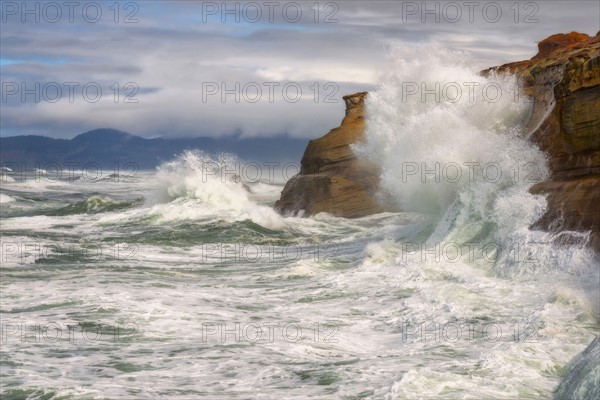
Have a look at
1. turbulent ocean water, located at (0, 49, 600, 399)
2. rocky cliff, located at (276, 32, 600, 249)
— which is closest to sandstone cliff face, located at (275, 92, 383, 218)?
turbulent ocean water, located at (0, 49, 600, 399)

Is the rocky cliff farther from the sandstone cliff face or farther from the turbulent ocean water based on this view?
the sandstone cliff face

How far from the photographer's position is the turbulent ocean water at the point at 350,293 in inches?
386

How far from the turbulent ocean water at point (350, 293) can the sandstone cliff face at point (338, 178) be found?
1676 millimetres

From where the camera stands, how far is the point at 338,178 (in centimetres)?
3014

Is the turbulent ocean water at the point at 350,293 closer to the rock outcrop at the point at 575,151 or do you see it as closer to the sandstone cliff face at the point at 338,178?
the rock outcrop at the point at 575,151

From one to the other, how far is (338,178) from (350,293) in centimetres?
1530

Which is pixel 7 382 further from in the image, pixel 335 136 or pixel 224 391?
pixel 335 136

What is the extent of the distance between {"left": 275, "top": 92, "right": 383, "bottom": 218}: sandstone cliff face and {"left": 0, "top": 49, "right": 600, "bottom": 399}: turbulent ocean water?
5.50 feet

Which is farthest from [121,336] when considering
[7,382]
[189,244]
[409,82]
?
[409,82]

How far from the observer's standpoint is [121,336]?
11875mm

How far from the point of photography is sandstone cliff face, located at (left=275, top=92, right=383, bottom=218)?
1163 inches

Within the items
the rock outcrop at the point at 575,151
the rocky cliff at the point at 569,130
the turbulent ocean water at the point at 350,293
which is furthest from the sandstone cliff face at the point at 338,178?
the rock outcrop at the point at 575,151

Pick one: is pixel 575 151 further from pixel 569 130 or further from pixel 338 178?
pixel 338 178

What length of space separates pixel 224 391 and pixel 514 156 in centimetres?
1020
